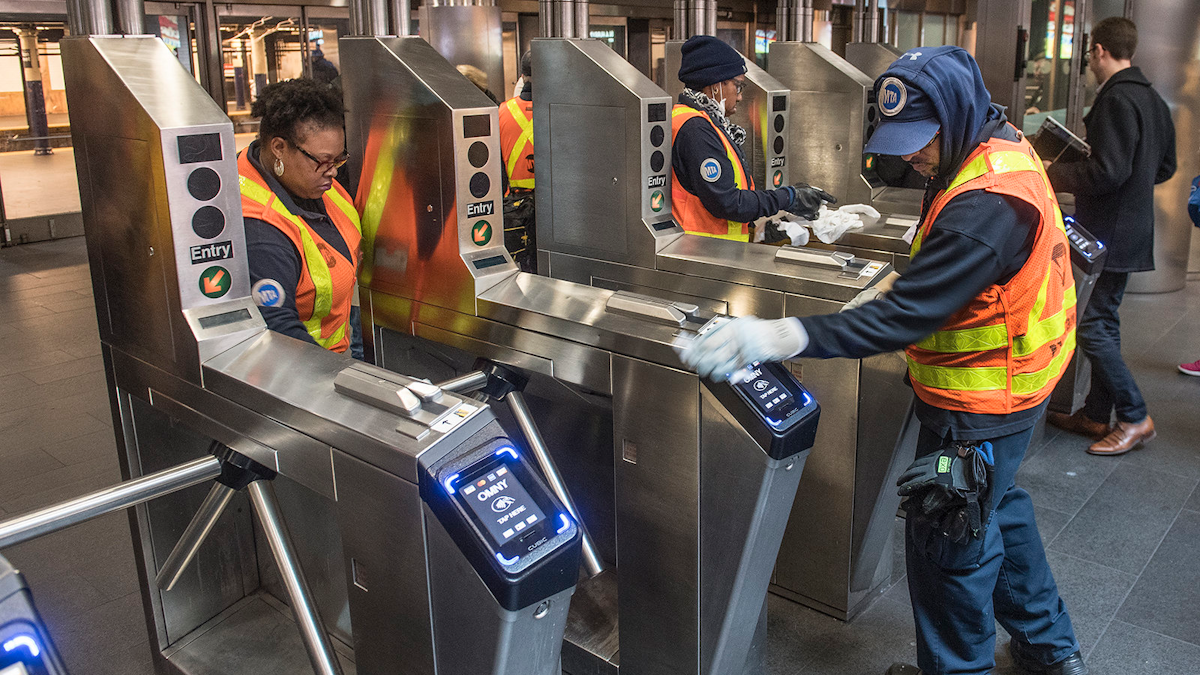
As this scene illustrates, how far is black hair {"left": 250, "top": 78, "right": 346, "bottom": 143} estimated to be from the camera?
6.12 feet

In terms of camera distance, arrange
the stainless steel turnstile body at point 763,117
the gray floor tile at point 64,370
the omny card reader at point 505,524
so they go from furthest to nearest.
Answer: the gray floor tile at point 64,370, the stainless steel turnstile body at point 763,117, the omny card reader at point 505,524

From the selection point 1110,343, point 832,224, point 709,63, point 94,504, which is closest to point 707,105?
point 709,63

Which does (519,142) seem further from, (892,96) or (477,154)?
(892,96)

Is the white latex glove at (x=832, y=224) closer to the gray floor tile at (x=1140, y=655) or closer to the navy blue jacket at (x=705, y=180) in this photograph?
the navy blue jacket at (x=705, y=180)

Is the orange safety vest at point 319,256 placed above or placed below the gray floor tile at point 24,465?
above

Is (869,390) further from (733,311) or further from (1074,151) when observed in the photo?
(1074,151)

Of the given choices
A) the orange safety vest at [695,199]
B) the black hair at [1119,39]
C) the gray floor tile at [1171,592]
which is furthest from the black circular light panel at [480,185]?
the black hair at [1119,39]

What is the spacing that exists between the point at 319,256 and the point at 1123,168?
2616mm

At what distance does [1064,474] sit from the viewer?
10.3 ft

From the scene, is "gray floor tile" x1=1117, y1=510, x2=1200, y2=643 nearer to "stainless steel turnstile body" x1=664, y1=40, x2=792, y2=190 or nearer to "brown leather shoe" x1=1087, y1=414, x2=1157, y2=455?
"brown leather shoe" x1=1087, y1=414, x2=1157, y2=455

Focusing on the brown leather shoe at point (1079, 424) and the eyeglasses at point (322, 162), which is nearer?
the eyeglasses at point (322, 162)

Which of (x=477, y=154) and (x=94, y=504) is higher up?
(x=477, y=154)

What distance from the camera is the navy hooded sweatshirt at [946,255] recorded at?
156 centimetres

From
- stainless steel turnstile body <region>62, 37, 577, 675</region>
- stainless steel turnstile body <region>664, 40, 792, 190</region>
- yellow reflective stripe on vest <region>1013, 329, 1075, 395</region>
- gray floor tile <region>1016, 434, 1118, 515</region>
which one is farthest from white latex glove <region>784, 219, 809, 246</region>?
stainless steel turnstile body <region>62, 37, 577, 675</region>
